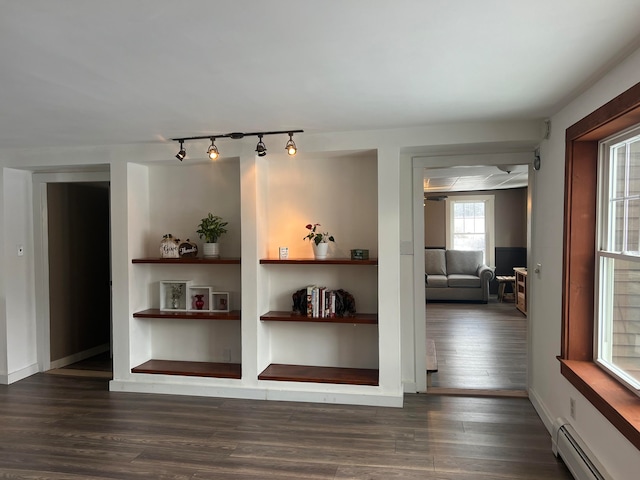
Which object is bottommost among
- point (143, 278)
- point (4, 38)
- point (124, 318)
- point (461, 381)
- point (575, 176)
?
point (461, 381)

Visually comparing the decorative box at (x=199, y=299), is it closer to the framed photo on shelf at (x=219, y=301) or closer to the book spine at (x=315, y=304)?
the framed photo on shelf at (x=219, y=301)

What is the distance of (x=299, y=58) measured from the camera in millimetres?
2104

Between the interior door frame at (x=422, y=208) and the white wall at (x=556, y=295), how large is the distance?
21cm

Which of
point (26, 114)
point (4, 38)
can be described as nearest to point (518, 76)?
point (4, 38)

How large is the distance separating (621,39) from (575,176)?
101 cm

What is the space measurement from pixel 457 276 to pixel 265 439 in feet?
21.1

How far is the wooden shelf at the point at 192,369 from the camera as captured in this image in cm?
394

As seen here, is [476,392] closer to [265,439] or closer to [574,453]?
[574,453]

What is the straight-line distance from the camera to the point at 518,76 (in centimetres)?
238

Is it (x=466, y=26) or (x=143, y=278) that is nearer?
(x=466, y=26)

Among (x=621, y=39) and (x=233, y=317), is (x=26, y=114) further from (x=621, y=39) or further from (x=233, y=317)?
(x=621, y=39)

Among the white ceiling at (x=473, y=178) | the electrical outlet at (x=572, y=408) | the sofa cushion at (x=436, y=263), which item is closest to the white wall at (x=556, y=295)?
the electrical outlet at (x=572, y=408)

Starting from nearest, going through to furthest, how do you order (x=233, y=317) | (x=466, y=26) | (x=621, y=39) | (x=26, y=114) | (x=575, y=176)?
(x=466, y=26), (x=621, y=39), (x=575, y=176), (x=26, y=114), (x=233, y=317)

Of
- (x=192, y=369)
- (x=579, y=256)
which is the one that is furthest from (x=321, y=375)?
(x=579, y=256)
